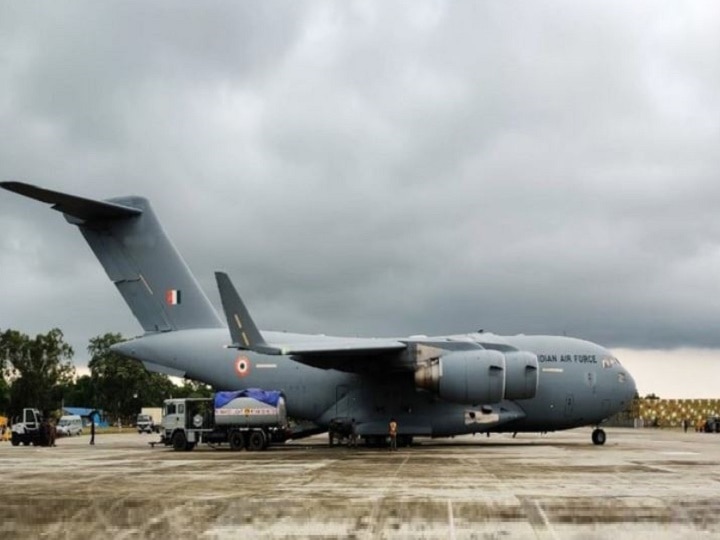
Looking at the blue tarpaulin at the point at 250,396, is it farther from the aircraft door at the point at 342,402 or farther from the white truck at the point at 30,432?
the white truck at the point at 30,432

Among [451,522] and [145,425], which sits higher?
[145,425]

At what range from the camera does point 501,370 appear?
3297 cm

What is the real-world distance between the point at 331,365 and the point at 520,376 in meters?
7.02

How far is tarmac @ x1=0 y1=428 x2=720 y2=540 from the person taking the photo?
1171 cm

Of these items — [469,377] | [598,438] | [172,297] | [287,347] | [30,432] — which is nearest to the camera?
[287,347]

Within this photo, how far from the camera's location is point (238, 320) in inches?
1228

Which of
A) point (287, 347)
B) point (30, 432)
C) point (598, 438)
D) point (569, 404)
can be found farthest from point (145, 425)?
point (287, 347)

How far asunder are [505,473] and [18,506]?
10.9 metres

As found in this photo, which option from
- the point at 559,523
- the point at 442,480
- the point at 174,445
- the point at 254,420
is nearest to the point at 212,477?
the point at 442,480

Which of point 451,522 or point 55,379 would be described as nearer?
point 451,522

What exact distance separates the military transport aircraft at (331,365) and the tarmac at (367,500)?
9858mm

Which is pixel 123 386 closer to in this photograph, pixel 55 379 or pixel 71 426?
pixel 55 379

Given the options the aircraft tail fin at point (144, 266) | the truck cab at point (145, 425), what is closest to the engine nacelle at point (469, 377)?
the aircraft tail fin at point (144, 266)

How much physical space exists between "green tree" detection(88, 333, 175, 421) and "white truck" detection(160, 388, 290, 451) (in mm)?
74074
